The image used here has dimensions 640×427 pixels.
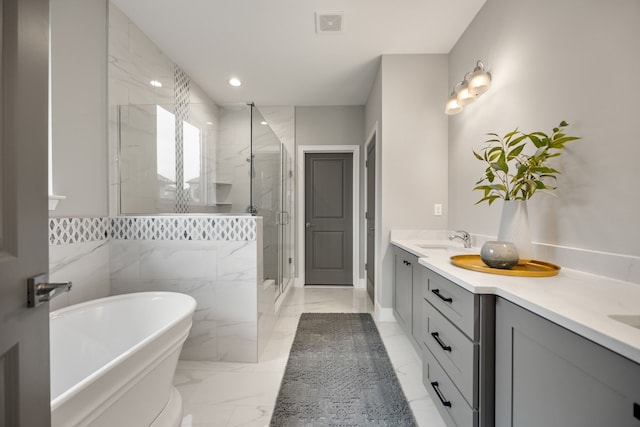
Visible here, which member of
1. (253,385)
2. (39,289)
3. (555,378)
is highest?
(39,289)

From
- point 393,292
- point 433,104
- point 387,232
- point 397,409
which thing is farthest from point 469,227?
point 397,409

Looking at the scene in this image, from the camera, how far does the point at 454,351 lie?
1204 mm

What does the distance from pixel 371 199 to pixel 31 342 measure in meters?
3.13

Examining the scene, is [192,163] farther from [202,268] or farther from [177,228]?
[202,268]

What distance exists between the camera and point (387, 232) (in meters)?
2.73

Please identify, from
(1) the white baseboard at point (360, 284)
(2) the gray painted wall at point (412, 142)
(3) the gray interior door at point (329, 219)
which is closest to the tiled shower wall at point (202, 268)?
(2) the gray painted wall at point (412, 142)

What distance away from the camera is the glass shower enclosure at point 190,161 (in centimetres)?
221

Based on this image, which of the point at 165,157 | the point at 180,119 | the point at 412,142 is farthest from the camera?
the point at 412,142

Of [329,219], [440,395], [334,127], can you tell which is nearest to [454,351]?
[440,395]

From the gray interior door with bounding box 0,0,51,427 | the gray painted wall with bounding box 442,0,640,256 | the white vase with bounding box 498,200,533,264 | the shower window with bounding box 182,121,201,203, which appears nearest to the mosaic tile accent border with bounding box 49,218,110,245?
the shower window with bounding box 182,121,201,203

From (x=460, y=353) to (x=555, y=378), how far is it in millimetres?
425

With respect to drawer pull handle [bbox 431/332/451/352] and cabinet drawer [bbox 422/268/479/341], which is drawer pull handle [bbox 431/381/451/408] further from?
cabinet drawer [bbox 422/268/479/341]

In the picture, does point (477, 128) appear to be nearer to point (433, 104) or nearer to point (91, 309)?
point (433, 104)

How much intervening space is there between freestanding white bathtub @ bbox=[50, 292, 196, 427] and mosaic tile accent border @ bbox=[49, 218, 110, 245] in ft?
1.52
